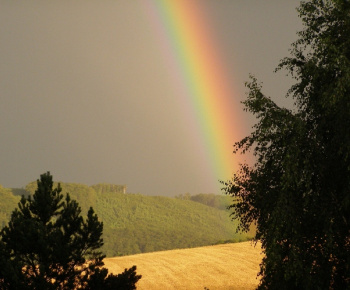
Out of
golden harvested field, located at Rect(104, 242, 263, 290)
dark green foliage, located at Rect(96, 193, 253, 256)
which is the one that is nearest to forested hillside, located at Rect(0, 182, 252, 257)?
dark green foliage, located at Rect(96, 193, 253, 256)

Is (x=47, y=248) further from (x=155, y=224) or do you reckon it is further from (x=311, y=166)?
(x=155, y=224)

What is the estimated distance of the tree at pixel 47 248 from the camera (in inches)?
826

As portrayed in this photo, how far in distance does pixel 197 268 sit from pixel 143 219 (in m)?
110

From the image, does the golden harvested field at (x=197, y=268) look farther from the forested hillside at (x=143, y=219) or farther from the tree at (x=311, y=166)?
the forested hillside at (x=143, y=219)

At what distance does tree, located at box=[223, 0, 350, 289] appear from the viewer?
837 inches

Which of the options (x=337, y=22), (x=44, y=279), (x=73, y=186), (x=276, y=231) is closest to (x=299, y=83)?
(x=337, y=22)

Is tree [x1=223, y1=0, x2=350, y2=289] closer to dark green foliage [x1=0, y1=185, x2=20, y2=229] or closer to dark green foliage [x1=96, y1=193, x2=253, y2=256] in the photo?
dark green foliage [x1=96, y1=193, x2=253, y2=256]

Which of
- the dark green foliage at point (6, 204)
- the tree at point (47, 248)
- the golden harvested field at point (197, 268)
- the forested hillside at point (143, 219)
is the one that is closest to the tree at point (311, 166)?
the tree at point (47, 248)

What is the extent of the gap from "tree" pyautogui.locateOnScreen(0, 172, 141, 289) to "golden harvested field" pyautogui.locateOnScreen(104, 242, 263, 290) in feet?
64.1

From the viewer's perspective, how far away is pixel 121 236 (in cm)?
13125

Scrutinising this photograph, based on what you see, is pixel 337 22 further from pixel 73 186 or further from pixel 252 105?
pixel 73 186

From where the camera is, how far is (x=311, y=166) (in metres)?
21.6

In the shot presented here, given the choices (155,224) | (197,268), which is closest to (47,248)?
(197,268)

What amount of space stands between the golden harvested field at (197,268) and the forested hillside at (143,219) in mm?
58577
